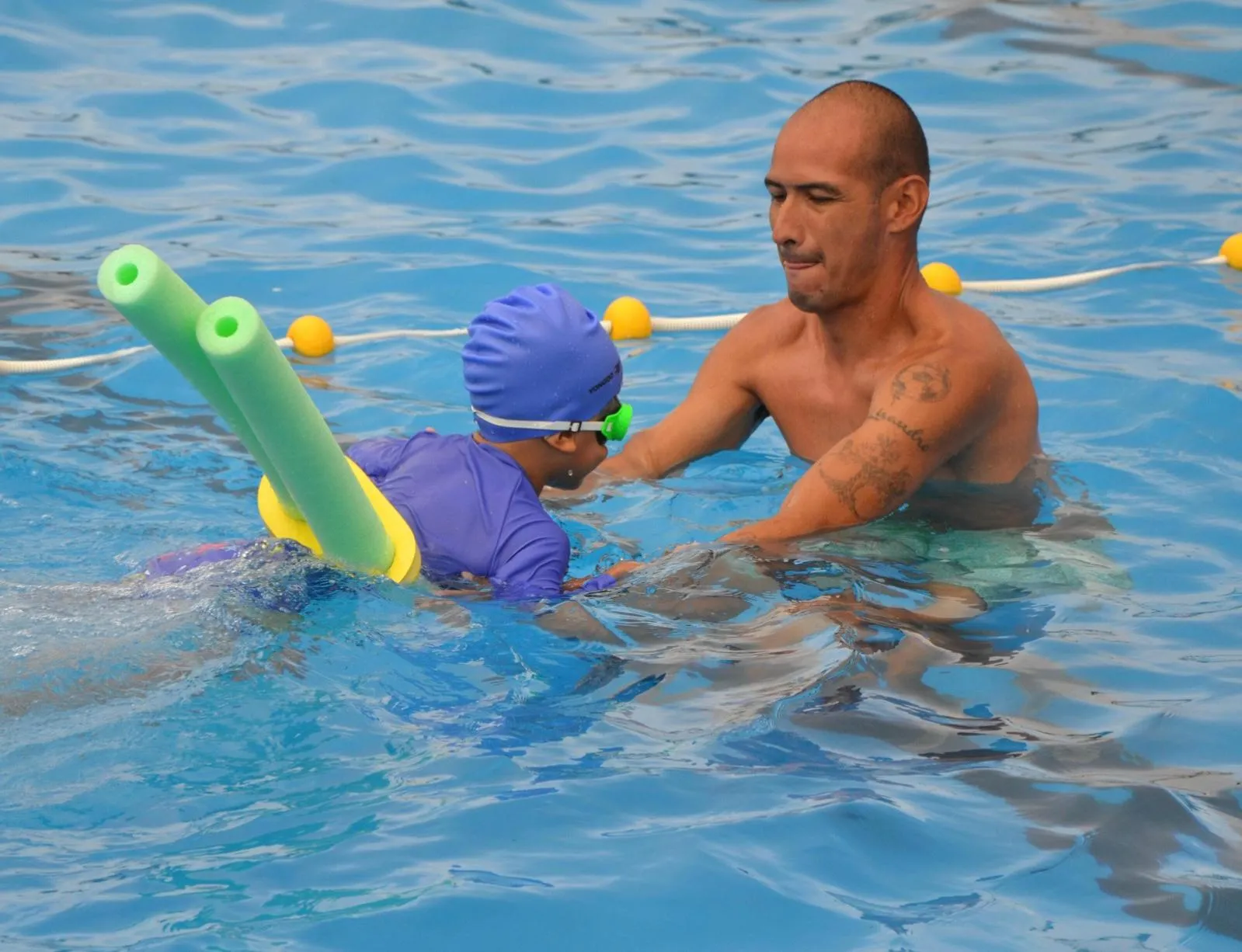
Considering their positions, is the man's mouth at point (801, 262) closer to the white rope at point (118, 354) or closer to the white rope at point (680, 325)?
the white rope at point (680, 325)

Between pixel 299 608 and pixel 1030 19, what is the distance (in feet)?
32.8

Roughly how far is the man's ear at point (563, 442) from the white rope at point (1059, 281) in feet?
13.0

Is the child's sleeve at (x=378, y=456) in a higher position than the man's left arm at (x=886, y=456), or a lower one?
higher

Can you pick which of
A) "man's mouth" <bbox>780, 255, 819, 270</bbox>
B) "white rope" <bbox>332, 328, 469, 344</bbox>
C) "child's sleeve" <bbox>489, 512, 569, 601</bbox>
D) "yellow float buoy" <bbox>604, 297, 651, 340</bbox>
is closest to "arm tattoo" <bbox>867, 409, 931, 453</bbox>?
"man's mouth" <bbox>780, 255, 819, 270</bbox>

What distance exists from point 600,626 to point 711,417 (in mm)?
1657

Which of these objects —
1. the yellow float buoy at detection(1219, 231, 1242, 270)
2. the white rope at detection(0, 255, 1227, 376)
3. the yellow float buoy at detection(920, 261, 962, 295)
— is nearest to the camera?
the white rope at detection(0, 255, 1227, 376)

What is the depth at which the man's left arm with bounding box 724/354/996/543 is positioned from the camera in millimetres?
4930

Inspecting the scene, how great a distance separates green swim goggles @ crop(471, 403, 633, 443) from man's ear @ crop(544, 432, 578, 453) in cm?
2

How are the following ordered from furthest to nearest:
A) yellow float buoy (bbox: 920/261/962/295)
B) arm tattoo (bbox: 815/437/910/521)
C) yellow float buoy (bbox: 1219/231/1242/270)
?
yellow float buoy (bbox: 1219/231/1242/270)
yellow float buoy (bbox: 920/261/962/295)
arm tattoo (bbox: 815/437/910/521)

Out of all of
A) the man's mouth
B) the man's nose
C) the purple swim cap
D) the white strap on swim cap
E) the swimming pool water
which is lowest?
the swimming pool water

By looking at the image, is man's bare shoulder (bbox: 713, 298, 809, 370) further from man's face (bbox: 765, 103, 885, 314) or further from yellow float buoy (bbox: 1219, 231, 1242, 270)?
yellow float buoy (bbox: 1219, 231, 1242, 270)

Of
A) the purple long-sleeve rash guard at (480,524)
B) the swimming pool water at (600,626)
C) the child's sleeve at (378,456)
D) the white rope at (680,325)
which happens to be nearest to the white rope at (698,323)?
the white rope at (680,325)

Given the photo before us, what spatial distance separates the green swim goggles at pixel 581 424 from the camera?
4.70 m

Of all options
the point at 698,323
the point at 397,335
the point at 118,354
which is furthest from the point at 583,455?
the point at 118,354
